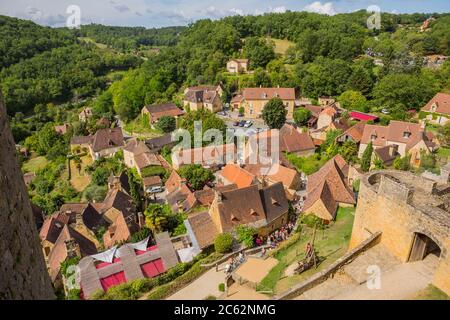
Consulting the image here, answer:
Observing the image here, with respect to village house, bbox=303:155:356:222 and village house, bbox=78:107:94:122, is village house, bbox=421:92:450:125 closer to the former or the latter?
village house, bbox=303:155:356:222

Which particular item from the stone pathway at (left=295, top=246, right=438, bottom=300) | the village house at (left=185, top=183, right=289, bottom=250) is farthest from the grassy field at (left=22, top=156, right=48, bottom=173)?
the stone pathway at (left=295, top=246, right=438, bottom=300)

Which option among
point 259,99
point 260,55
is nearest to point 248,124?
point 259,99

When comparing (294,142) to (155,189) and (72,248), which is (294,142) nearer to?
(155,189)

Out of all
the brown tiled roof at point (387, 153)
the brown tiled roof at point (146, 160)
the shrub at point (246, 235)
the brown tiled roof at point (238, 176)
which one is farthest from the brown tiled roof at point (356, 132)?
the brown tiled roof at point (146, 160)

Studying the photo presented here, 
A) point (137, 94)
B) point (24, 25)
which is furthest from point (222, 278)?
point (24, 25)

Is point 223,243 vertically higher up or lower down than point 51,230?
higher up

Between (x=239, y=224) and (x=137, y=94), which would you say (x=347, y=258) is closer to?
(x=239, y=224)
